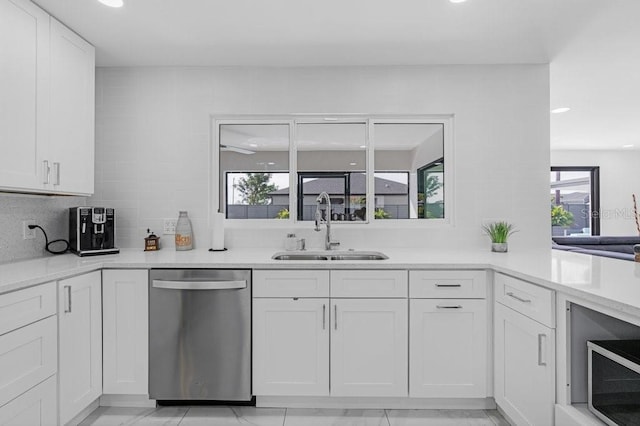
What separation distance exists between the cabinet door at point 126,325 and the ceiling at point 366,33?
1.51 meters

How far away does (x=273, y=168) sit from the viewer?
295 centimetres

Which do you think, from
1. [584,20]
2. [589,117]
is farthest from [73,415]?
[589,117]

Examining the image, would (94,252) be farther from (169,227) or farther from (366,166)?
(366,166)

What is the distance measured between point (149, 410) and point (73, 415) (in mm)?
416

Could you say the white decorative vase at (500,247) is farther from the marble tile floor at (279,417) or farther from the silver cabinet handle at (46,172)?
the silver cabinet handle at (46,172)

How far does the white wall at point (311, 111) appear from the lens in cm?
280

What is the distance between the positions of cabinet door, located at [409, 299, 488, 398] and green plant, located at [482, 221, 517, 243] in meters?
0.71

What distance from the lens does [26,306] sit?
5.24ft

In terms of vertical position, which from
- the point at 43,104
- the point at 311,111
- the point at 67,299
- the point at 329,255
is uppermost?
the point at 311,111

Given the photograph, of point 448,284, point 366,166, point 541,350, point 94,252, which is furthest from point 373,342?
point 94,252

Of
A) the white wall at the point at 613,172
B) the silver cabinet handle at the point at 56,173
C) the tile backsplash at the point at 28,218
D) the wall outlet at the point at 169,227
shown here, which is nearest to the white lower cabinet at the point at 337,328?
the wall outlet at the point at 169,227

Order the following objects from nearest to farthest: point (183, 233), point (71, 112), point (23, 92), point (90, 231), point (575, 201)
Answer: point (23, 92), point (71, 112), point (90, 231), point (183, 233), point (575, 201)

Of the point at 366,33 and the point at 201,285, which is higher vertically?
the point at 366,33

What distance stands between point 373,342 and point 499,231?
4.16ft
